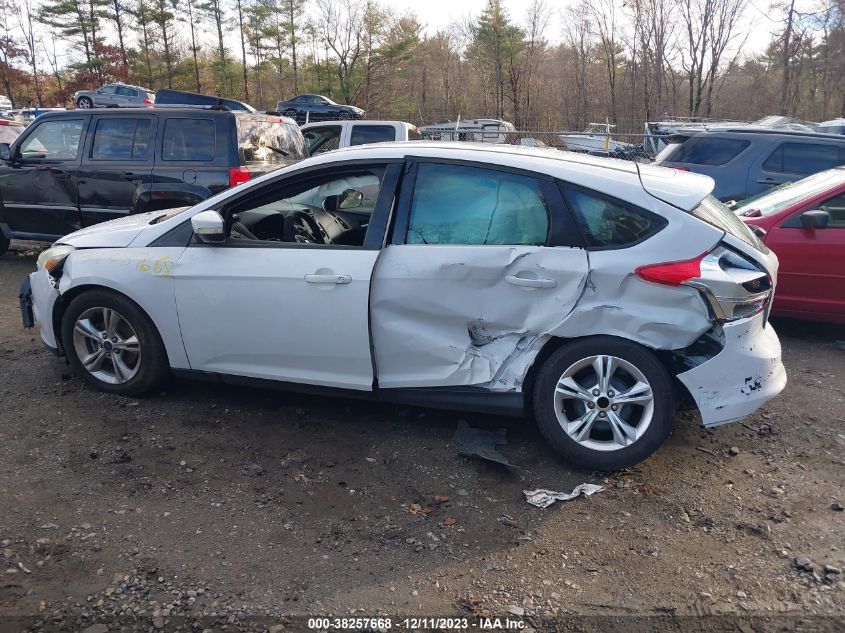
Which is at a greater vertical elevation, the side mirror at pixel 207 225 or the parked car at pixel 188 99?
the parked car at pixel 188 99

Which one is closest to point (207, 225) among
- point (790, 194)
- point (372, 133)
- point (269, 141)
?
point (269, 141)

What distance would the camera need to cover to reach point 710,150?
959cm

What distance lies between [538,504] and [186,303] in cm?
237

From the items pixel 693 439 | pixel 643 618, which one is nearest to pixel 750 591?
pixel 643 618

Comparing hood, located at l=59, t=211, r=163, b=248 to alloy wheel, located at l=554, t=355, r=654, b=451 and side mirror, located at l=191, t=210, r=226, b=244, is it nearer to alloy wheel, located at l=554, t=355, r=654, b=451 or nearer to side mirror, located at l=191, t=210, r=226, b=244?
side mirror, located at l=191, t=210, r=226, b=244

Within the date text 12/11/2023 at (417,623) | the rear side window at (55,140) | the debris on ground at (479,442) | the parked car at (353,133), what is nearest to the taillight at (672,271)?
the debris on ground at (479,442)

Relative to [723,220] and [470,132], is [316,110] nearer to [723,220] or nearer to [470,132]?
[470,132]

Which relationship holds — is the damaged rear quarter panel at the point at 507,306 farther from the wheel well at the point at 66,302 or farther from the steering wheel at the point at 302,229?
the wheel well at the point at 66,302

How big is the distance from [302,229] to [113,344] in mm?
1425

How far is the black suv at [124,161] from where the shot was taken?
25.3 feet

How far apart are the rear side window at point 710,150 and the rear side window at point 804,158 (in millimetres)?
428

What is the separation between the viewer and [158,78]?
45.4m

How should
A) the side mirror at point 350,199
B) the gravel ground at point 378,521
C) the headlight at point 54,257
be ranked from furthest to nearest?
the side mirror at point 350,199 → the headlight at point 54,257 → the gravel ground at point 378,521

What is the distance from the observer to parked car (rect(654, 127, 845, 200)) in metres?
9.12
